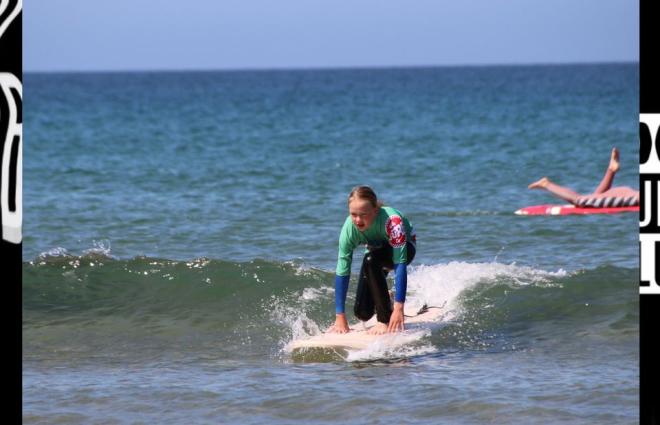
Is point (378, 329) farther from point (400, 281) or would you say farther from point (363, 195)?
point (363, 195)

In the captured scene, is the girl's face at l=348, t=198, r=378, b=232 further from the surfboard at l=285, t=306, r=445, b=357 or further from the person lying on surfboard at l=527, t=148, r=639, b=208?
the person lying on surfboard at l=527, t=148, r=639, b=208

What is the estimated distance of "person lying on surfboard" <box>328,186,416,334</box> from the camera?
8125 mm

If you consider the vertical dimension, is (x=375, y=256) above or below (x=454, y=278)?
above

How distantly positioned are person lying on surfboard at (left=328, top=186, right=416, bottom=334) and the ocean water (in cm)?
37

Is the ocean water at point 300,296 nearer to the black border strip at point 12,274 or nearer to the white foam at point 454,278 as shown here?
the white foam at point 454,278

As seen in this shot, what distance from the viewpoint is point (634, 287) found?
428 inches

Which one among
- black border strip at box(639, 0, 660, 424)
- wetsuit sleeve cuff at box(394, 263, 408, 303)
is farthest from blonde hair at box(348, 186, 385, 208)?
black border strip at box(639, 0, 660, 424)

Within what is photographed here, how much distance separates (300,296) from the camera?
11.2m

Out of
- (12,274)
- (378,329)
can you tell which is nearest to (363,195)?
(378,329)

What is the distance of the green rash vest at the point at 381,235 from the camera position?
27.0 feet

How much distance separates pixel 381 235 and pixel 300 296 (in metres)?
2.97

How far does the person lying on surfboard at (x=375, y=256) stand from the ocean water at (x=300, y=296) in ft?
1.22

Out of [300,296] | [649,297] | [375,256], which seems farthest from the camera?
[300,296]

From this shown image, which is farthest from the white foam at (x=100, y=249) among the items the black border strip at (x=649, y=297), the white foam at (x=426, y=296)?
the black border strip at (x=649, y=297)
